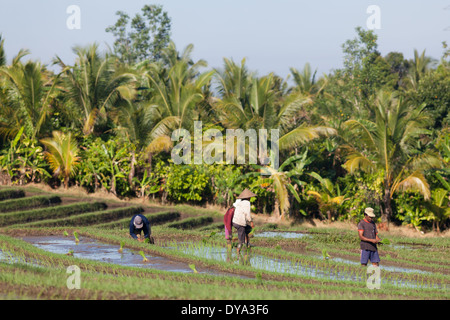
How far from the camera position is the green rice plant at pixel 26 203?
640 inches

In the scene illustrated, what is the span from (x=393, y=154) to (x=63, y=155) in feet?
33.8

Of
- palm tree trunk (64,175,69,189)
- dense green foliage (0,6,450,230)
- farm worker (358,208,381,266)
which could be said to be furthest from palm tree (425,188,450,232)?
palm tree trunk (64,175,69,189)

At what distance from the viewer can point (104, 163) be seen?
1961cm

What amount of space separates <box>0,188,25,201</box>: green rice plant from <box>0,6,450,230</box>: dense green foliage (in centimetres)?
218

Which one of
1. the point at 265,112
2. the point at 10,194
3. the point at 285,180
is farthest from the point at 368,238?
the point at 10,194

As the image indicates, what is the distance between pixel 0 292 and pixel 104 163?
44.0 ft

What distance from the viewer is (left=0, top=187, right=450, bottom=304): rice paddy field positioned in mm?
6758

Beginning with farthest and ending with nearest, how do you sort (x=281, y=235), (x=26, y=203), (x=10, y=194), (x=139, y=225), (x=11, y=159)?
1. (x=11, y=159)
2. (x=10, y=194)
3. (x=26, y=203)
4. (x=281, y=235)
5. (x=139, y=225)

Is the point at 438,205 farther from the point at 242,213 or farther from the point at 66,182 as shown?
the point at 66,182

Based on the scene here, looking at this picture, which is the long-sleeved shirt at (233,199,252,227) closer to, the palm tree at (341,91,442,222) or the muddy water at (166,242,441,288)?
the muddy water at (166,242,441,288)

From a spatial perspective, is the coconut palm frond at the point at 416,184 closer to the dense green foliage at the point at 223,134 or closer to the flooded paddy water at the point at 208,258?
the dense green foliage at the point at 223,134

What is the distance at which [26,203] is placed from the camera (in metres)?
16.7

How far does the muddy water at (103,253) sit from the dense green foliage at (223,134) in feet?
21.5
